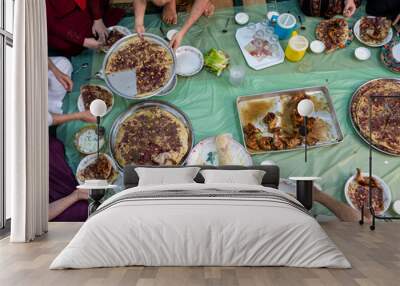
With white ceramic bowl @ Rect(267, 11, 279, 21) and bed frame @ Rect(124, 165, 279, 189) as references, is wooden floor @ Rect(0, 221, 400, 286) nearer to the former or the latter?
bed frame @ Rect(124, 165, 279, 189)

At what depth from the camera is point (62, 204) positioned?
6.69 meters

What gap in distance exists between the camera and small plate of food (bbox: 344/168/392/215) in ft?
21.5

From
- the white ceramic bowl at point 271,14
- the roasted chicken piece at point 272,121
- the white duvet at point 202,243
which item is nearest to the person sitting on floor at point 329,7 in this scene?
the white ceramic bowl at point 271,14

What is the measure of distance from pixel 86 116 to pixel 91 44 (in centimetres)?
97

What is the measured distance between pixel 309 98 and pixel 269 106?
1.78ft

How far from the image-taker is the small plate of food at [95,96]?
6.74 meters

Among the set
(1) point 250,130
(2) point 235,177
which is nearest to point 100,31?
(1) point 250,130

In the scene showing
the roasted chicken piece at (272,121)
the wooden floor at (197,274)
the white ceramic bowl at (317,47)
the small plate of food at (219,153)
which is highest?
the white ceramic bowl at (317,47)

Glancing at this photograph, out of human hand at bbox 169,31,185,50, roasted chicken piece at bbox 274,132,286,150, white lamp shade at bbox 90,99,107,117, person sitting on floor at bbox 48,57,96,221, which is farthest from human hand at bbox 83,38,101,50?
roasted chicken piece at bbox 274,132,286,150

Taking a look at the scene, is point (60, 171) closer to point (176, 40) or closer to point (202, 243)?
point (176, 40)

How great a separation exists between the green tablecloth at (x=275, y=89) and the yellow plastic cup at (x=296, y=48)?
10 centimetres

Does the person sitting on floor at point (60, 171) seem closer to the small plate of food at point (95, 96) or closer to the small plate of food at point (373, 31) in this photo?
the small plate of food at point (95, 96)

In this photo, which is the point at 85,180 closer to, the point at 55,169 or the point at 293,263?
the point at 55,169

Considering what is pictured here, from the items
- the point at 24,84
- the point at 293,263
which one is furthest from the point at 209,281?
the point at 24,84
